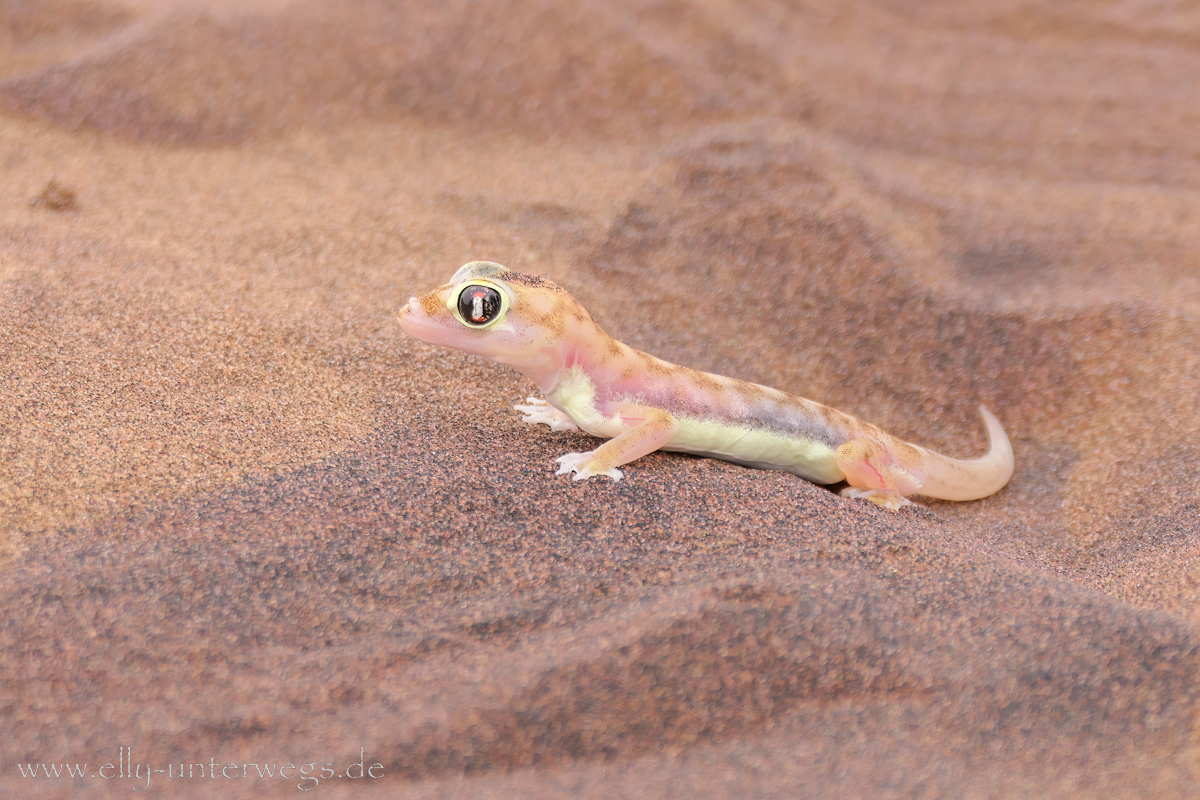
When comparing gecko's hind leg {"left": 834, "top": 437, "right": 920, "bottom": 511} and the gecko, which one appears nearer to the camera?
the gecko

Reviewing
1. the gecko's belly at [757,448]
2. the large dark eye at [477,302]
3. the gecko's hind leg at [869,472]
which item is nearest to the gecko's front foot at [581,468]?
the gecko's belly at [757,448]

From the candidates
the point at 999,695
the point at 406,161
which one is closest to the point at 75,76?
the point at 406,161

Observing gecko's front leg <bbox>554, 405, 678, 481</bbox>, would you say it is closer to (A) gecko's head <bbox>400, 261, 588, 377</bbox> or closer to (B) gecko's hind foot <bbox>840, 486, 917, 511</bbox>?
(A) gecko's head <bbox>400, 261, 588, 377</bbox>

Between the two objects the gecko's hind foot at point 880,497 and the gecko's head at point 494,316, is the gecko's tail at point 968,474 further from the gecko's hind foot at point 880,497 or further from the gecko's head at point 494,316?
the gecko's head at point 494,316

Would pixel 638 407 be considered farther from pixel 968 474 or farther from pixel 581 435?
pixel 968 474

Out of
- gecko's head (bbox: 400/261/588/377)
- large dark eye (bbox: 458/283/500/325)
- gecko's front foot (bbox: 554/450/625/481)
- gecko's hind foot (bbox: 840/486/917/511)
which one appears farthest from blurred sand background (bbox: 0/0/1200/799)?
large dark eye (bbox: 458/283/500/325)
